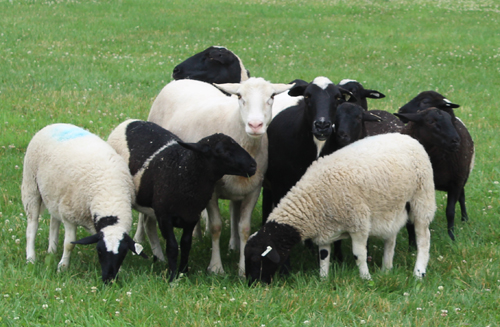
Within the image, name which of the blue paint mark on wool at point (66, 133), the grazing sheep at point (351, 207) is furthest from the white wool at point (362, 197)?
the blue paint mark on wool at point (66, 133)

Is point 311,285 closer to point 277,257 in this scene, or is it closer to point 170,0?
point 277,257

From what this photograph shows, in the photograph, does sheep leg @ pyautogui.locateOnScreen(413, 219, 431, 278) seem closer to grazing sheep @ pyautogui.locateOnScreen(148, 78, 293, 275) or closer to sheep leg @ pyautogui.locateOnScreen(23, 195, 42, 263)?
grazing sheep @ pyautogui.locateOnScreen(148, 78, 293, 275)

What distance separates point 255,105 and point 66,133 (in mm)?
2012

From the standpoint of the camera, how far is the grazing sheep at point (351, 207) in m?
5.45

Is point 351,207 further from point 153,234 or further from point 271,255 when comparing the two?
point 153,234

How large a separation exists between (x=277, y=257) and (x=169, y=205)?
1118 millimetres

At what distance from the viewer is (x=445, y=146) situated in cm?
617

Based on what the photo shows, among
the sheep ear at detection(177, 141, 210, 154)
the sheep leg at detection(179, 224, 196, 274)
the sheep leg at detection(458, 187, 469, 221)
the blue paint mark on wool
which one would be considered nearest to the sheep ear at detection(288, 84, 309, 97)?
the sheep ear at detection(177, 141, 210, 154)

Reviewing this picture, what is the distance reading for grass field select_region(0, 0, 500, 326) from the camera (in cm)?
462

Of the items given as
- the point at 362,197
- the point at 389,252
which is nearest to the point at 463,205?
the point at 389,252

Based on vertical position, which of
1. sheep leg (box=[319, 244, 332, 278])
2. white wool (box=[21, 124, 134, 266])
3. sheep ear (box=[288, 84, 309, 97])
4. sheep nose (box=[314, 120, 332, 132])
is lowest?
sheep leg (box=[319, 244, 332, 278])

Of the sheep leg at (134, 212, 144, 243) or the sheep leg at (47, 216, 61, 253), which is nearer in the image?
the sheep leg at (47, 216, 61, 253)

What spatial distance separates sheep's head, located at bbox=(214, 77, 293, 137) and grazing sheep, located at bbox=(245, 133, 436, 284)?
0.65 m

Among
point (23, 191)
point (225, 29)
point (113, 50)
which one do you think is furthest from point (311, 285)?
point (225, 29)
